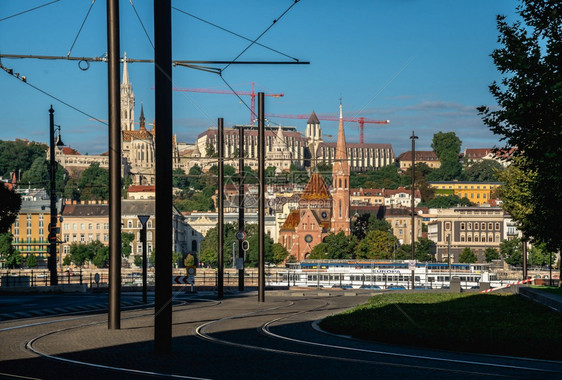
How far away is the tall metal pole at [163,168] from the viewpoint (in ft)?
51.2

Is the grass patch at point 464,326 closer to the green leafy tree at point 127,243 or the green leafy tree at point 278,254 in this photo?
the green leafy tree at point 278,254

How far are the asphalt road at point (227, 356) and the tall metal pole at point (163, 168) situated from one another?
64 cm

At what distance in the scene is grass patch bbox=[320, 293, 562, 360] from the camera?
16422 millimetres

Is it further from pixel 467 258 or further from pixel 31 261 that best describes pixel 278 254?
pixel 31 261

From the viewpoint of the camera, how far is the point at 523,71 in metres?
25.1

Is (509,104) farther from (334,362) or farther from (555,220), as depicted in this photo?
(334,362)

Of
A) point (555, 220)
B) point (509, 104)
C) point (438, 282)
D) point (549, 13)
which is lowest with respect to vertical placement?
point (438, 282)

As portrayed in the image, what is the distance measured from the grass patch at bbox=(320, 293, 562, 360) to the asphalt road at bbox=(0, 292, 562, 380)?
586 millimetres

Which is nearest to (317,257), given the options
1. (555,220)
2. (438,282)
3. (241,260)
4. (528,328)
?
(438,282)

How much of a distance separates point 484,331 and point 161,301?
22.4 ft

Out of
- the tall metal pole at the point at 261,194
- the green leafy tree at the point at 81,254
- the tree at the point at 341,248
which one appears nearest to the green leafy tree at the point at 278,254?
the tree at the point at 341,248

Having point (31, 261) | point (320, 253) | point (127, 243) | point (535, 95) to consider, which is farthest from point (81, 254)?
point (535, 95)

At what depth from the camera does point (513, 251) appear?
163 meters

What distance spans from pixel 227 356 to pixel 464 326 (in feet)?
21.5
